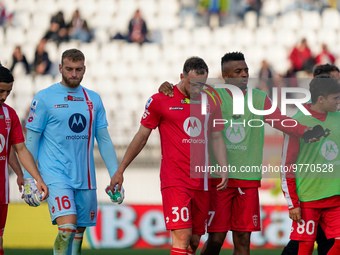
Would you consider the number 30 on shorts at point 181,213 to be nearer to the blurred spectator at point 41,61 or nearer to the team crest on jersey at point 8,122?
the team crest on jersey at point 8,122

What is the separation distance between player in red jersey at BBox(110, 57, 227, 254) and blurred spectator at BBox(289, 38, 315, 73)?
438 inches

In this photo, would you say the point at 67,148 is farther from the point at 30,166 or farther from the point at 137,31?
the point at 137,31

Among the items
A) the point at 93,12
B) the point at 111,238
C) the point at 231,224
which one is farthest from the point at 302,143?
the point at 93,12

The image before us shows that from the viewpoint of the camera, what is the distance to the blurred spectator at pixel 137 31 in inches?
714

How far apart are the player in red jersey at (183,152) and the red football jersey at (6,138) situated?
110cm

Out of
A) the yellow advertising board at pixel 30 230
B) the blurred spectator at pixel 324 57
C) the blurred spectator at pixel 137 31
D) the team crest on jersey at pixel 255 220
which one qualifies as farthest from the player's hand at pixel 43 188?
the blurred spectator at pixel 137 31

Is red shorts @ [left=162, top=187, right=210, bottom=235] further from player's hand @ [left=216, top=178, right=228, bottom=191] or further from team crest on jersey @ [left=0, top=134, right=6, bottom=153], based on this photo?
team crest on jersey @ [left=0, top=134, right=6, bottom=153]

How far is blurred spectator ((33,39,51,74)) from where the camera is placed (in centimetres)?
1694

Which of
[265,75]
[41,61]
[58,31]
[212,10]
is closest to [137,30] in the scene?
[58,31]

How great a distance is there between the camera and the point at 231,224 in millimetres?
6816

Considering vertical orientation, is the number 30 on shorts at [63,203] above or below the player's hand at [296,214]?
above

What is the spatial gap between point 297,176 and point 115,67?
12197 mm

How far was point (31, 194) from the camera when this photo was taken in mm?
6352

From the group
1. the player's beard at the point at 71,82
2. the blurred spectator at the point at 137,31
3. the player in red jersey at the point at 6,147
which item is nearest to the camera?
the player in red jersey at the point at 6,147
